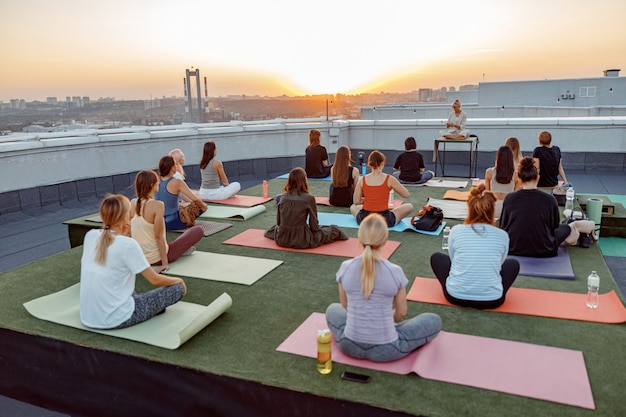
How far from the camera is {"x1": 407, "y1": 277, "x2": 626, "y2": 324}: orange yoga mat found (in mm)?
4102

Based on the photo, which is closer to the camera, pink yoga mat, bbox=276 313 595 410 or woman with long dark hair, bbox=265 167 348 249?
pink yoga mat, bbox=276 313 595 410

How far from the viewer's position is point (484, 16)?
50.8ft

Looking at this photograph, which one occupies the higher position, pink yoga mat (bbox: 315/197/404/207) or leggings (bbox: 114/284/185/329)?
leggings (bbox: 114/284/185/329)

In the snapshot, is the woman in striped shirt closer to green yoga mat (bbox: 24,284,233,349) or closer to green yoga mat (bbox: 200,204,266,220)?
green yoga mat (bbox: 24,284,233,349)

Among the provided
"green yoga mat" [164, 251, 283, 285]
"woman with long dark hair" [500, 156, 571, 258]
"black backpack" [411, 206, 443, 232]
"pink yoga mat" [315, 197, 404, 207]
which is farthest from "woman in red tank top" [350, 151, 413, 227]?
"green yoga mat" [164, 251, 283, 285]

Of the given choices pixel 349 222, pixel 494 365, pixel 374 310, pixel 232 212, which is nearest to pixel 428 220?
pixel 349 222

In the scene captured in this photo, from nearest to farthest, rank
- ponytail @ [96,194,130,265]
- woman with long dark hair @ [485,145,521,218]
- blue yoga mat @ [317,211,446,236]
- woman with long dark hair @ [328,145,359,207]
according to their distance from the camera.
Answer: ponytail @ [96,194,130,265], blue yoga mat @ [317,211,446,236], woman with long dark hair @ [485,145,521,218], woman with long dark hair @ [328,145,359,207]

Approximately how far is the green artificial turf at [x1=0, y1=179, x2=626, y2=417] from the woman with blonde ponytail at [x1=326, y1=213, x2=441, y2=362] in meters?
0.17

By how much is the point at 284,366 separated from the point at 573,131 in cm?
1096

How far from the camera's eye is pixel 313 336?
3.78m

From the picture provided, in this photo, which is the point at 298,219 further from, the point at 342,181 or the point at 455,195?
the point at 455,195

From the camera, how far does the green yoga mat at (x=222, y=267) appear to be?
510cm

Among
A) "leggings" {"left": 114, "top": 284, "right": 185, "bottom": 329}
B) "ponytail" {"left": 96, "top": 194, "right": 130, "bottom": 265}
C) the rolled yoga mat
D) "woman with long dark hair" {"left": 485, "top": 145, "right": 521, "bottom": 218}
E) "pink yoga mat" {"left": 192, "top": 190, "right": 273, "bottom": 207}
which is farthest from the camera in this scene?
"pink yoga mat" {"left": 192, "top": 190, "right": 273, "bottom": 207}

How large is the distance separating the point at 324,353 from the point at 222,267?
248 cm
